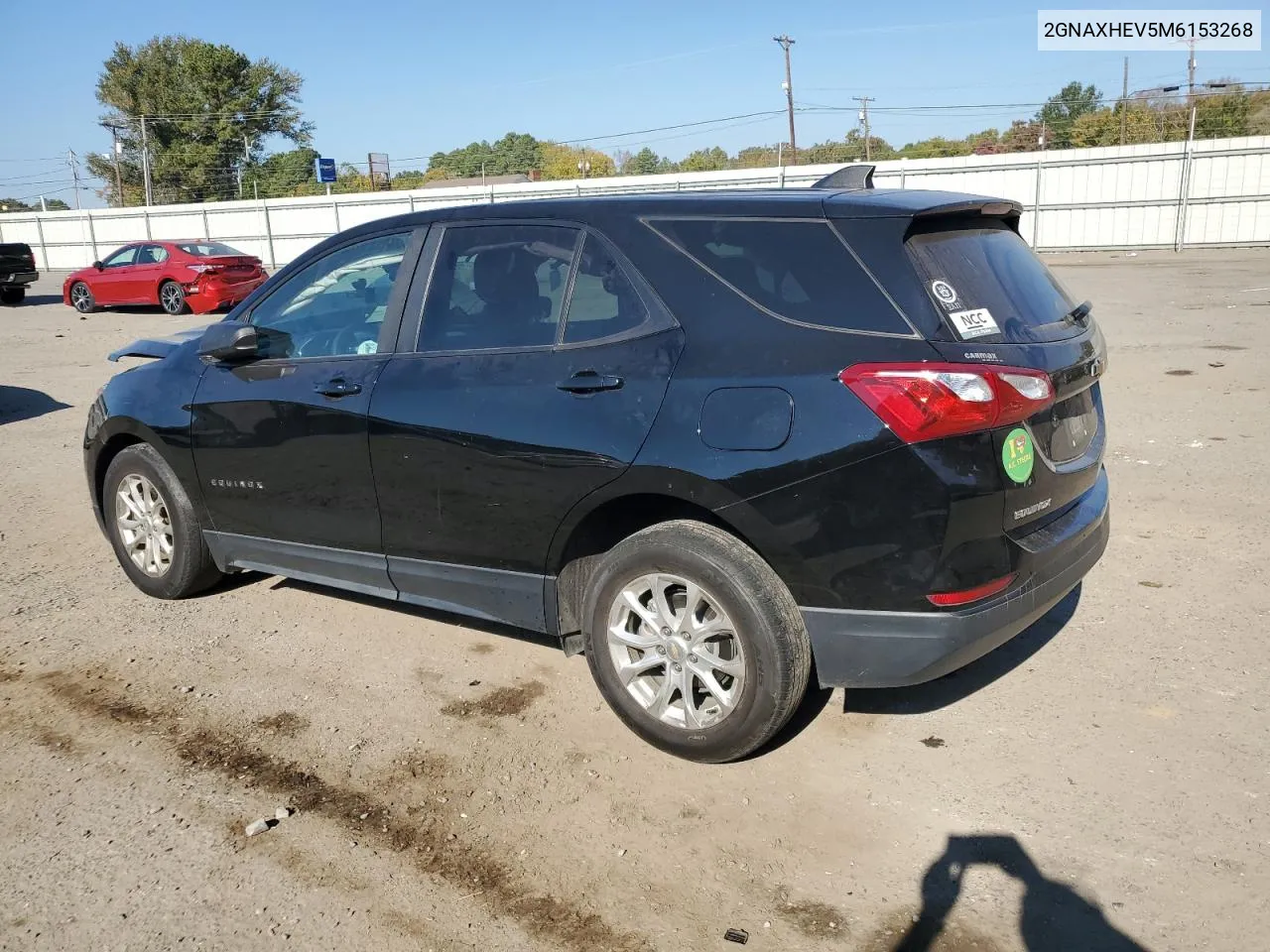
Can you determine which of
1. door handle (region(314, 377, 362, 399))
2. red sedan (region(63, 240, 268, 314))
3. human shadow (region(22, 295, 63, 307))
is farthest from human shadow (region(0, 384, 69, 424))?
human shadow (region(22, 295, 63, 307))

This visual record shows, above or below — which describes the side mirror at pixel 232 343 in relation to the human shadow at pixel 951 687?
above

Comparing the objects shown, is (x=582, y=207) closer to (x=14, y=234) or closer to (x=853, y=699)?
(x=853, y=699)

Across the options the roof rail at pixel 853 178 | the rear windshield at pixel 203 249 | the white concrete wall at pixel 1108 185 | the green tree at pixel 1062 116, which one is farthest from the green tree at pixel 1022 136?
the roof rail at pixel 853 178

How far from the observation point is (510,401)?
3.69 metres

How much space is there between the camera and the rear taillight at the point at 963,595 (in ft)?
9.95

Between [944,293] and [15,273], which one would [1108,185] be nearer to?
[15,273]

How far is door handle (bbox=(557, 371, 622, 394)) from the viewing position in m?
3.46

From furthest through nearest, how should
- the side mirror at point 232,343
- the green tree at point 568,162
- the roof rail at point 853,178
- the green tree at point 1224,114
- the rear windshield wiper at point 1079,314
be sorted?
the green tree at point 568,162, the green tree at point 1224,114, the side mirror at point 232,343, the roof rail at point 853,178, the rear windshield wiper at point 1079,314

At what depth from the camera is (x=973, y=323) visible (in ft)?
10.3

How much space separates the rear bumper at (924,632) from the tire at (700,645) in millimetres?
99

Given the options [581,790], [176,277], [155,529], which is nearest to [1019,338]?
[581,790]

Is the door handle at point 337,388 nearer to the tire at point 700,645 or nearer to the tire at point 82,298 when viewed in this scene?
the tire at point 700,645

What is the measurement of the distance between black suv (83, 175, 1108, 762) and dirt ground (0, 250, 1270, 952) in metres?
0.36

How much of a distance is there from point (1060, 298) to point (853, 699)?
164 cm
